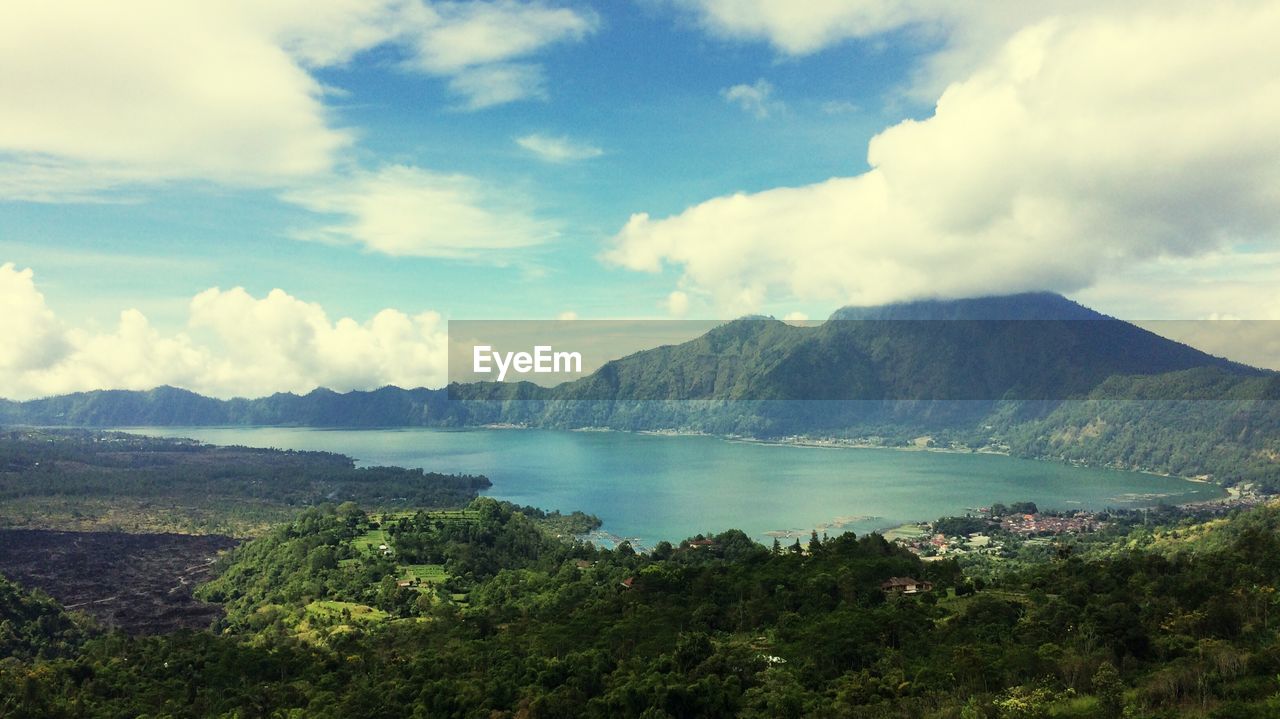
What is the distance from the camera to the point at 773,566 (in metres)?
39.1

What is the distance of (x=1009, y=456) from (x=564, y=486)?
4023 inches

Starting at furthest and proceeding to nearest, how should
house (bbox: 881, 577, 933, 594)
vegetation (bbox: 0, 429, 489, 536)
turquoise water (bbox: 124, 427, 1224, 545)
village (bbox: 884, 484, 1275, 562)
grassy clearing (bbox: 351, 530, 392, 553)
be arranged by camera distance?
turquoise water (bbox: 124, 427, 1224, 545), vegetation (bbox: 0, 429, 489, 536), village (bbox: 884, 484, 1275, 562), grassy clearing (bbox: 351, 530, 392, 553), house (bbox: 881, 577, 933, 594)

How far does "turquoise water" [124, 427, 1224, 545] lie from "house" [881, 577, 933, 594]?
40.4 meters

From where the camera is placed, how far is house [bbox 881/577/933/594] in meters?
34.6

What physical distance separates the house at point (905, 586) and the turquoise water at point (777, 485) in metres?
40.4

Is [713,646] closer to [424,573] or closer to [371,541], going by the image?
[424,573]

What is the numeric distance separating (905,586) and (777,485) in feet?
272

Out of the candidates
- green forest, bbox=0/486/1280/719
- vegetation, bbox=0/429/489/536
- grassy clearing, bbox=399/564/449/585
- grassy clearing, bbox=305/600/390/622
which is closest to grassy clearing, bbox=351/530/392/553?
grassy clearing, bbox=399/564/449/585

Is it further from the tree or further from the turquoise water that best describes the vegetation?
the tree

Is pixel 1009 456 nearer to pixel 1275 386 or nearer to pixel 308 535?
pixel 1275 386

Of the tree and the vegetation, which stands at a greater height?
the tree

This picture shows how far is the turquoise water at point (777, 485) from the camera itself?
88.2 metres

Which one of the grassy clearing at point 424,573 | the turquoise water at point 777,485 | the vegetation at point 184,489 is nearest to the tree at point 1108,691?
the grassy clearing at point 424,573

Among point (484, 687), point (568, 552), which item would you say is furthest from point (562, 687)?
point (568, 552)
